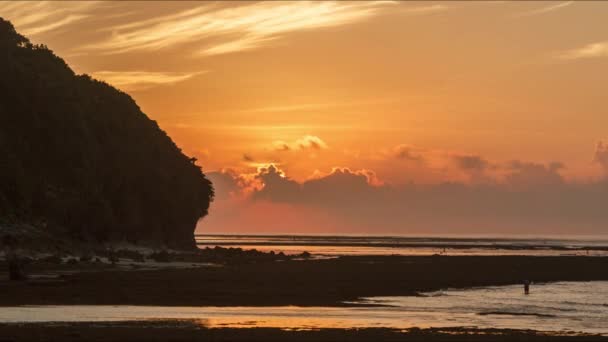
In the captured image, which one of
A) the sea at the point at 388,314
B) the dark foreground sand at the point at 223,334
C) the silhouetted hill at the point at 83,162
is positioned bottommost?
the dark foreground sand at the point at 223,334

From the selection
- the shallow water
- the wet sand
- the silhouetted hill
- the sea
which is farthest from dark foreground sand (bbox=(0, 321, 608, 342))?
the silhouetted hill

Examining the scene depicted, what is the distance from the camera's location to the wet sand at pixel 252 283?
6147cm

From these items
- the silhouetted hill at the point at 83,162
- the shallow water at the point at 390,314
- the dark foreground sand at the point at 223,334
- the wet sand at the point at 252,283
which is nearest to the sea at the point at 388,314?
the shallow water at the point at 390,314

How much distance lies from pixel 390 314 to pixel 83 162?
85904 millimetres

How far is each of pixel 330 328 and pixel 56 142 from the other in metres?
92.1

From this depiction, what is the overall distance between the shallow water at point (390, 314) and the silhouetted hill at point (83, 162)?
193 ft

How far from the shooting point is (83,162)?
134 m

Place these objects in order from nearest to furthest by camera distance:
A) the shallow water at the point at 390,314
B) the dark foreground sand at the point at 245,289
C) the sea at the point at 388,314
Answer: the dark foreground sand at the point at 245,289 < the sea at the point at 388,314 < the shallow water at the point at 390,314

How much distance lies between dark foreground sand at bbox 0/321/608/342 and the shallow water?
2.20 m

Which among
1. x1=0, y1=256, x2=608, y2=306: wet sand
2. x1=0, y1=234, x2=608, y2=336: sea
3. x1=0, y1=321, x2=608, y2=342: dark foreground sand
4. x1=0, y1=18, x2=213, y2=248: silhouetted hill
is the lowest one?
x1=0, y1=321, x2=608, y2=342: dark foreground sand

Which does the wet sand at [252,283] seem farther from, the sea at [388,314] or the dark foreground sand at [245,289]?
the sea at [388,314]

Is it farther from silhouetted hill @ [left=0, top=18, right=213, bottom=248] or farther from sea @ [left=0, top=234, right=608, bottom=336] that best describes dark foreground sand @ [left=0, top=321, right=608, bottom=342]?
silhouetted hill @ [left=0, top=18, right=213, bottom=248]

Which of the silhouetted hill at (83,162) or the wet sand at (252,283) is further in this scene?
the silhouetted hill at (83,162)

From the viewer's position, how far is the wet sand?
61469 mm
